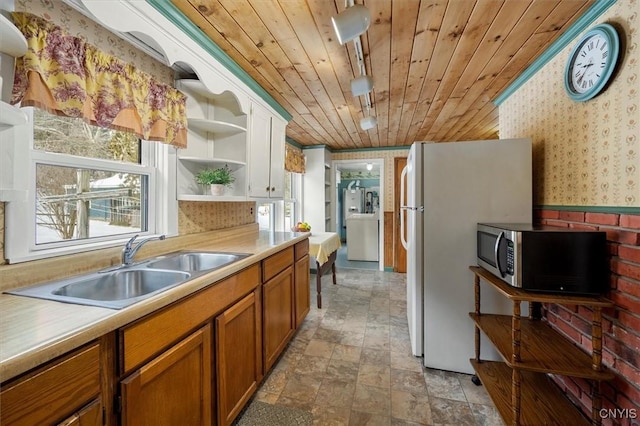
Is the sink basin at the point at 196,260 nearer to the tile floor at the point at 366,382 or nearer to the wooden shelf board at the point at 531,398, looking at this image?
the tile floor at the point at 366,382

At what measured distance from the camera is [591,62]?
142cm

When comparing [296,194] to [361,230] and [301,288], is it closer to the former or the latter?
[361,230]

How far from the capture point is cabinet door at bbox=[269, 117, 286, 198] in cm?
264

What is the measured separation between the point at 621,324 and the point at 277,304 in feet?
6.13

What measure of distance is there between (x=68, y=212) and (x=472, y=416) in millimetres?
2478

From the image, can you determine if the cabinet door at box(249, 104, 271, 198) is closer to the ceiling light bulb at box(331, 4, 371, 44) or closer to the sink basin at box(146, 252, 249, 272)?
the sink basin at box(146, 252, 249, 272)

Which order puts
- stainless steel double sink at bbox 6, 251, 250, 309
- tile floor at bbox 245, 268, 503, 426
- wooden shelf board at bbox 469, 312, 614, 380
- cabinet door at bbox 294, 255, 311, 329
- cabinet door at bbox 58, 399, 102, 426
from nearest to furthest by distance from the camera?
1. cabinet door at bbox 58, 399, 102, 426
2. stainless steel double sink at bbox 6, 251, 250, 309
3. wooden shelf board at bbox 469, 312, 614, 380
4. tile floor at bbox 245, 268, 503, 426
5. cabinet door at bbox 294, 255, 311, 329

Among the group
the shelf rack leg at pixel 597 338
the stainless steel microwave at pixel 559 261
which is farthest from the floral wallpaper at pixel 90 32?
the shelf rack leg at pixel 597 338

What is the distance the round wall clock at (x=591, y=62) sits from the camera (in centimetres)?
129

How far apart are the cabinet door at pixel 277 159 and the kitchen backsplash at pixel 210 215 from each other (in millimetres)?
334

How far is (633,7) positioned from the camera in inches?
47.5

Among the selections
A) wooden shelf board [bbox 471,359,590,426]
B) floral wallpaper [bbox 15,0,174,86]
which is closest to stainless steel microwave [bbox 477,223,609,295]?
wooden shelf board [bbox 471,359,590,426]

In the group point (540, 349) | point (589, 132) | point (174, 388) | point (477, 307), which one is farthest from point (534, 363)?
point (174, 388)

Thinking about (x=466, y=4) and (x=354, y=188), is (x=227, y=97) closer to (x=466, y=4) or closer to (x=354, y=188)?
(x=466, y=4)
